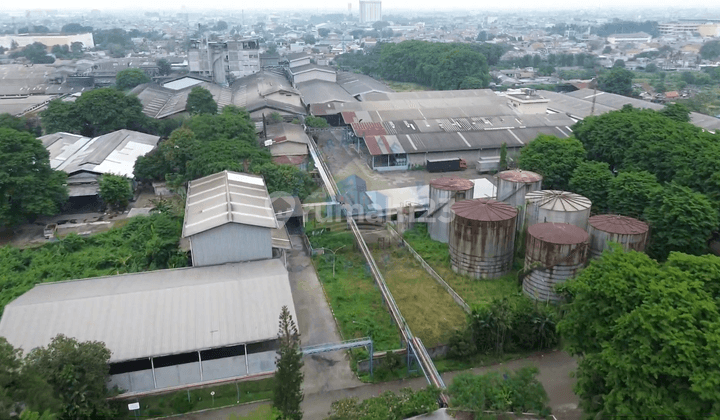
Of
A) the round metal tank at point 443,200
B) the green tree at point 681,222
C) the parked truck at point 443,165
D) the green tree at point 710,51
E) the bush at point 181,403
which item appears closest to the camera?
the bush at point 181,403

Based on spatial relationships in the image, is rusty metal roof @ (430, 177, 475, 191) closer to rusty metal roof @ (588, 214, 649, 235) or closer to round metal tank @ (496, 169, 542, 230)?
round metal tank @ (496, 169, 542, 230)

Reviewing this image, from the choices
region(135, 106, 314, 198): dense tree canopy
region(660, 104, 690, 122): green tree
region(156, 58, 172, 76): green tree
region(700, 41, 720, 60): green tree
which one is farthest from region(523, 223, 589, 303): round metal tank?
region(700, 41, 720, 60): green tree

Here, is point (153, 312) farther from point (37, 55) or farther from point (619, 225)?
point (37, 55)

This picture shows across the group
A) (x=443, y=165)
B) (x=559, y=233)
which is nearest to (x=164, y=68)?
(x=443, y=165)

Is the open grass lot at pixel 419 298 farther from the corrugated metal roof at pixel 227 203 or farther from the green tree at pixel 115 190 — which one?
the green tree at pixel 115 190

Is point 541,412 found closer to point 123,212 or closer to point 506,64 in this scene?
point 123,212

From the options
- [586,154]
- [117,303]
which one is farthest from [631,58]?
[117,303]

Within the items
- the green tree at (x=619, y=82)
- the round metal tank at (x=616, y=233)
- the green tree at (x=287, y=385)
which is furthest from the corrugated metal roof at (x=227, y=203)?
the green tree at (x=619, y=82)
